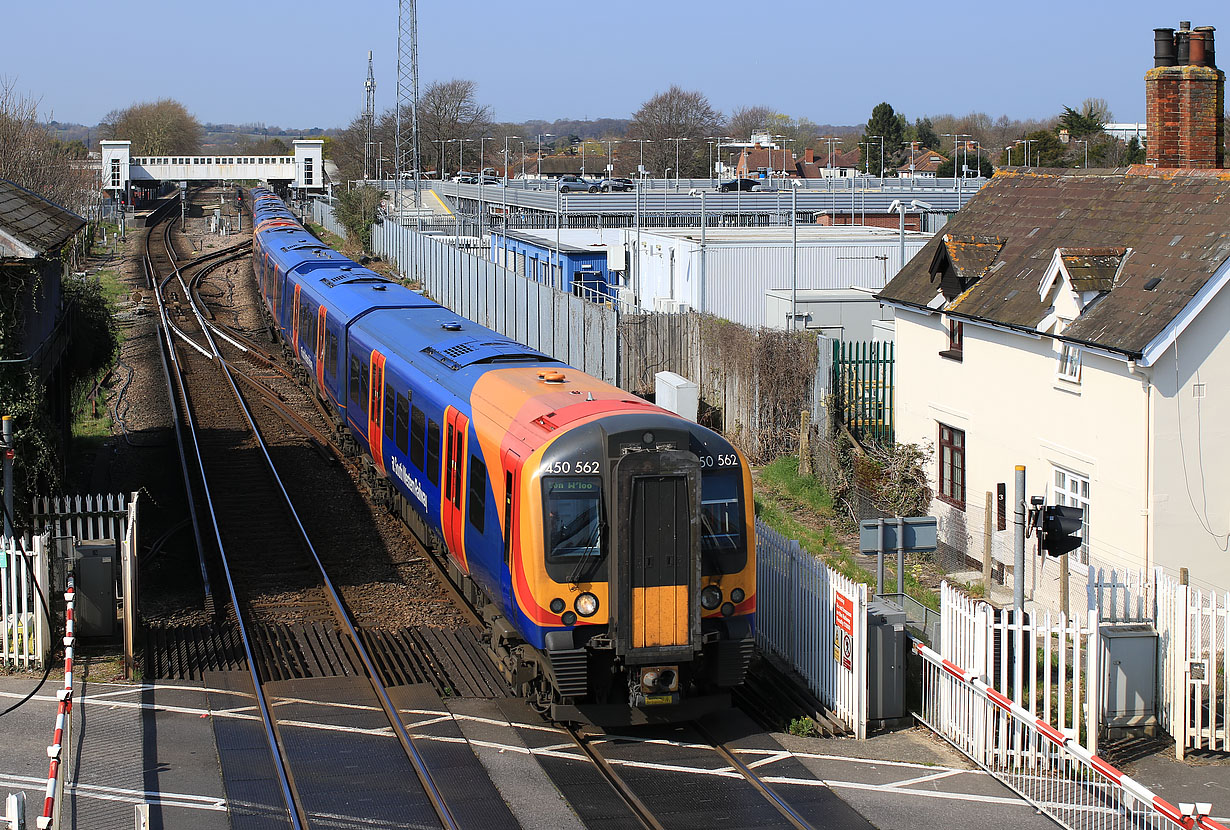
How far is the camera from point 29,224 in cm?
1600

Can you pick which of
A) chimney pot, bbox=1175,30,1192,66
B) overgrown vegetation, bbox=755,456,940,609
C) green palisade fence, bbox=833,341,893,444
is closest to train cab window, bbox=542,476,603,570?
overgrown vegetation, bbox=755,456,940,609

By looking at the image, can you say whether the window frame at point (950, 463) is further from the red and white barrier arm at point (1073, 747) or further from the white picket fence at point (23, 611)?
the white picket fence at point (23, 611)

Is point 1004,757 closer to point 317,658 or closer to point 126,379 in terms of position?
point 317,658

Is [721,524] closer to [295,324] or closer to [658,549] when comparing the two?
[658,549]

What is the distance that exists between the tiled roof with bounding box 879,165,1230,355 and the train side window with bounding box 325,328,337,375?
9163 millimetres

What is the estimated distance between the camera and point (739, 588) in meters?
10.6

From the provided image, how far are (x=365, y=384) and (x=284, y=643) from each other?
5852 mm

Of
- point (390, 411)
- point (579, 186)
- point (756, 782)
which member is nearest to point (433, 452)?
point (390, 411)

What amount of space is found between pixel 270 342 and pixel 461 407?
80.5 ft

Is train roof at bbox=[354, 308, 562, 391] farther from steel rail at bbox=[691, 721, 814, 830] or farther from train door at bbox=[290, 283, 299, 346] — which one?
train door at bbox=[290, 283, 299, 346]

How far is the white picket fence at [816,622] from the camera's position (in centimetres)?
1080

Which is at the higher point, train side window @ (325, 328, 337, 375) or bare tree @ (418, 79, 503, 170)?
bare tree @ (418, 79, 503, 170)

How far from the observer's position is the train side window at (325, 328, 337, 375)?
21578mm

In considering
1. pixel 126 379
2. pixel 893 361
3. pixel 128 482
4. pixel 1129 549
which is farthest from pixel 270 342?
pixel 1129 549
